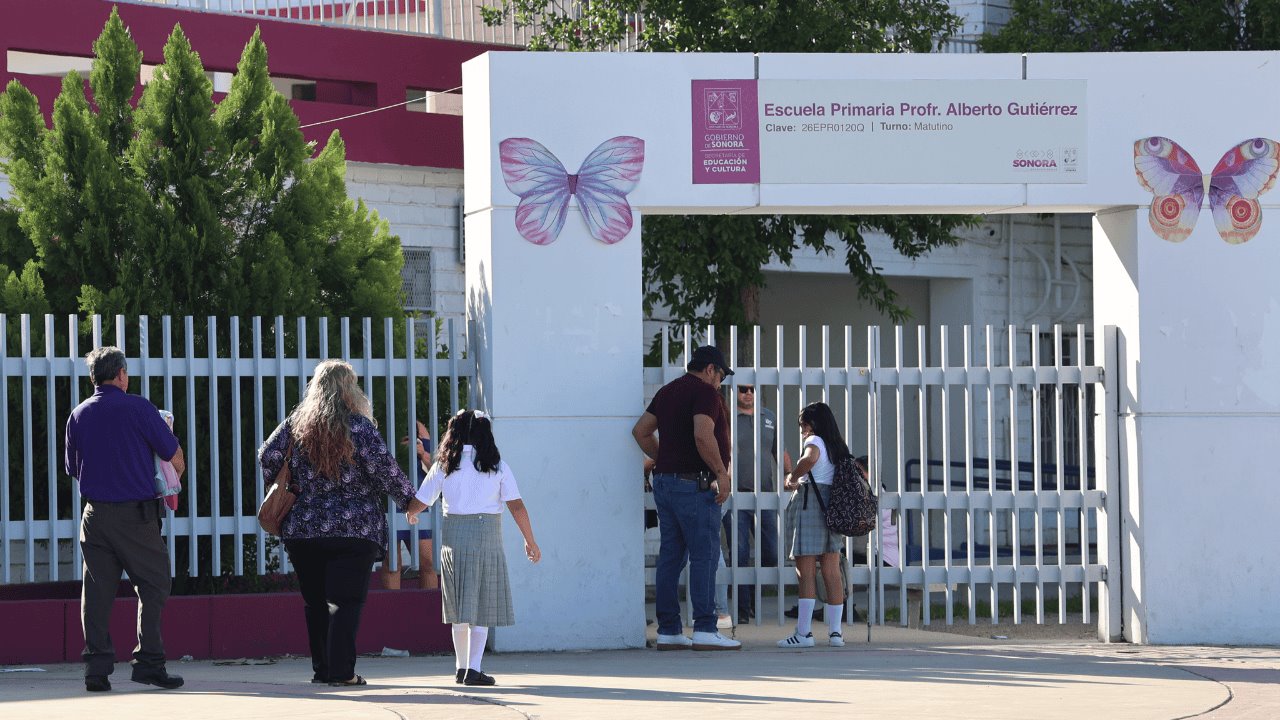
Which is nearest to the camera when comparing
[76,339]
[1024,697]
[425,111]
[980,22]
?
[1024,697]

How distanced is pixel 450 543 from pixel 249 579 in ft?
8.34

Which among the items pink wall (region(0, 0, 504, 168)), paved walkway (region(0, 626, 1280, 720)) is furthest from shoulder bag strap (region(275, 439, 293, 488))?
pink wall (region(0, 0, 504, 168))

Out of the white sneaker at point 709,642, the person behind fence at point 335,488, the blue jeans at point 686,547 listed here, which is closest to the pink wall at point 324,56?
the blue jeans at point 686,547

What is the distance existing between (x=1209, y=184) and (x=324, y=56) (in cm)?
837

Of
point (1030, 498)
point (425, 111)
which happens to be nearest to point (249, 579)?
point (1030, 498)

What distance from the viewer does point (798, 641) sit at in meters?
10.3

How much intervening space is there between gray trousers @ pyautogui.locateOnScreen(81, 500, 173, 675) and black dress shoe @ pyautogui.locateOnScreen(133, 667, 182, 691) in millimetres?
28

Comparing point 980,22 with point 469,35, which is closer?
point 469,35

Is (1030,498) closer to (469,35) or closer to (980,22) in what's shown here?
(469,35)

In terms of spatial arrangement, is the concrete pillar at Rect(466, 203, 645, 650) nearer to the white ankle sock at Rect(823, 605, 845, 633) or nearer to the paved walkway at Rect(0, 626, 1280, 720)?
the paved walkway at Rect(0, 626, 1280, 720)

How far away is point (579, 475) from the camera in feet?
33.4

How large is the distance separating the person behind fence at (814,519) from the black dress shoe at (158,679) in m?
3.59

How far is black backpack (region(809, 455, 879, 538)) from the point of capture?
1012cm

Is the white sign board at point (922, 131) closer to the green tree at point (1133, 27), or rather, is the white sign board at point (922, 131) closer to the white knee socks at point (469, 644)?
the white knee socks at point (469, 644)
